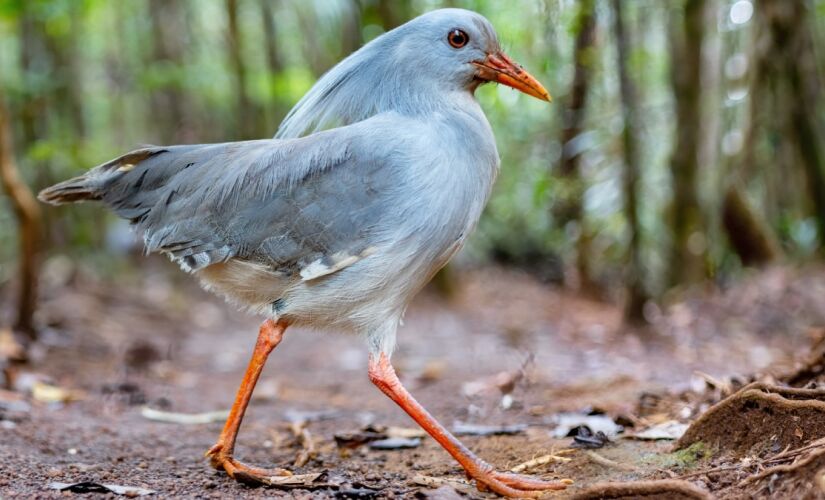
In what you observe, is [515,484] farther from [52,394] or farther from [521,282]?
[521,282]

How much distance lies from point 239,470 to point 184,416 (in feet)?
7.20

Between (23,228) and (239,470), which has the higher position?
(23,228)

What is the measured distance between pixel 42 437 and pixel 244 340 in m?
Answer: 5.58

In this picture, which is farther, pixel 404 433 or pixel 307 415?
pixel 307 415

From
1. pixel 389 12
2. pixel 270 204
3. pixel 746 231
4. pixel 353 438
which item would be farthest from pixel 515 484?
pixel 389 12

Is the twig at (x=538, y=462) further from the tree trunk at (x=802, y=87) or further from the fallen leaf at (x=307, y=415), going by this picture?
the tree trunk at (x=802, y=87)

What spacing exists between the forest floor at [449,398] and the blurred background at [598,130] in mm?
901

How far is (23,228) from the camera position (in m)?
7.28

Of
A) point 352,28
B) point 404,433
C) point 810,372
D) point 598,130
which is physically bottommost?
point 404,433

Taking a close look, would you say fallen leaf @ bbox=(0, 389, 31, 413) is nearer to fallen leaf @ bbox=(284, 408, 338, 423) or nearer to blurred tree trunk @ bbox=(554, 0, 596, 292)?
fallen leaf @ bbox=(284, 408, 338, 423)

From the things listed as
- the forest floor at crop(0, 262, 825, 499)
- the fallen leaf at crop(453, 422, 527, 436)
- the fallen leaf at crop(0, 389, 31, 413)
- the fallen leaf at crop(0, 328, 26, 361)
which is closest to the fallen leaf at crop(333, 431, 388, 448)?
the forest floor at crop(0, 262, 825, 499)

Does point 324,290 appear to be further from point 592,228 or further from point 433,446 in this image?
point 592,228

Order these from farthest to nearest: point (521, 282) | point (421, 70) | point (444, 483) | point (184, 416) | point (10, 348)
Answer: point (521, 282)
point (10, 348)
point (184, 416)
point (421, 70)
point (444, 483)

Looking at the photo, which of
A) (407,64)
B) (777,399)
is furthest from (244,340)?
(777,399)
